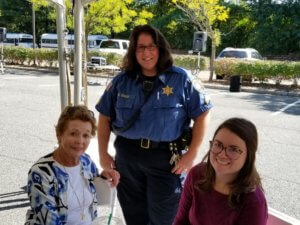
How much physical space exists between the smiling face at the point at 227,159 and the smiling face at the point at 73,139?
0.79 metres

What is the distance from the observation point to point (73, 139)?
7.00ft

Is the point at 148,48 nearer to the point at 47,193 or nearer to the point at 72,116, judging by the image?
the point at 72,116

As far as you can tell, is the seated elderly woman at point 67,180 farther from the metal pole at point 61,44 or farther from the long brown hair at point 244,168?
the metal pole at point 61,44

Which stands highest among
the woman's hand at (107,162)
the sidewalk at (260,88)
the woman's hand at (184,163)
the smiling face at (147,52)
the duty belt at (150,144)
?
the smiling face at (147,52)

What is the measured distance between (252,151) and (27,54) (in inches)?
822

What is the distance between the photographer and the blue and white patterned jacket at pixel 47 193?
204cm

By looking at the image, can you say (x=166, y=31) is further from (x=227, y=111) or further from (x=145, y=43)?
(x=145, y=43)

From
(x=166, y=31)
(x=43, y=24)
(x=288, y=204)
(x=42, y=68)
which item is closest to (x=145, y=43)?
(x=288, y=204)

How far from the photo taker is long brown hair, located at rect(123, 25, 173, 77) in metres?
2.25

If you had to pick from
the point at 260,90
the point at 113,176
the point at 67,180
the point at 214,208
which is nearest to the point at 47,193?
the point at 67,180

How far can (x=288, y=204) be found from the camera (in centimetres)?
398

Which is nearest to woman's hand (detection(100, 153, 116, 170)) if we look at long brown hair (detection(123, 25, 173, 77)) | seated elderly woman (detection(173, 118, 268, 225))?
long brown hair (detection(123, 25, 173, 77))

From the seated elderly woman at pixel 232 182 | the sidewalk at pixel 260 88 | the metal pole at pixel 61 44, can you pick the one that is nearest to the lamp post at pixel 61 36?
the metal pole at pixel 61 44

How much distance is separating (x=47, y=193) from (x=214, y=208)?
2.87 feet
